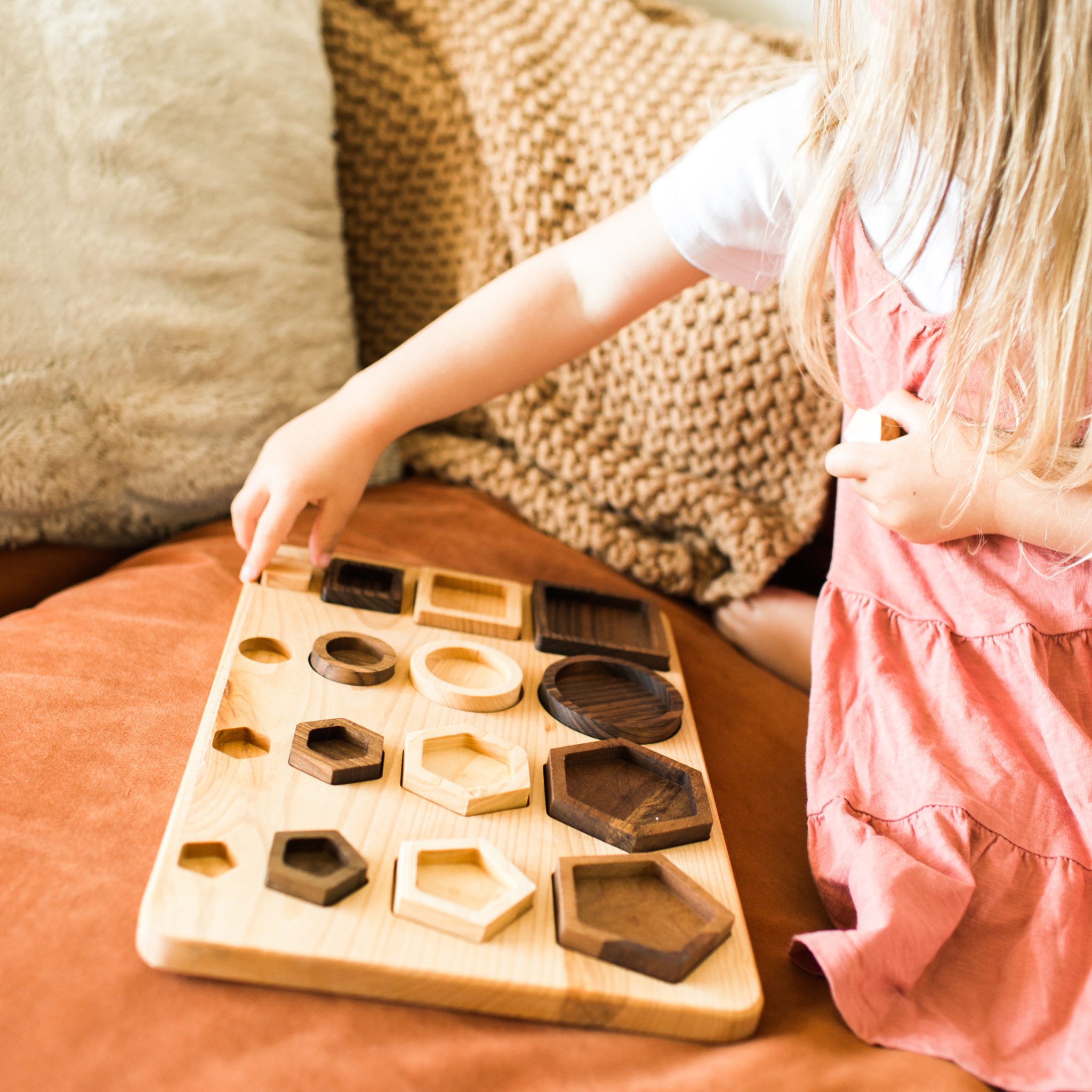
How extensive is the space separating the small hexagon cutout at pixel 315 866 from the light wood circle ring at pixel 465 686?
0.42 feet

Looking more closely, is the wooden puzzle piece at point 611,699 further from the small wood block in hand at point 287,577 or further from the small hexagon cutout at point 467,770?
the small wood block in hand at point 287,577

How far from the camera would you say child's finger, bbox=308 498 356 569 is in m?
0.66

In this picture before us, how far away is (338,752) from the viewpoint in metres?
0.48

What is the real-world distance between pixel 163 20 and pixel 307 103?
0.40ft

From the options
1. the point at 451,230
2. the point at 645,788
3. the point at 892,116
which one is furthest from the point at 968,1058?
the point at 451,230

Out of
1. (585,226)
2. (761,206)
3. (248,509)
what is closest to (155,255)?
(248,509)

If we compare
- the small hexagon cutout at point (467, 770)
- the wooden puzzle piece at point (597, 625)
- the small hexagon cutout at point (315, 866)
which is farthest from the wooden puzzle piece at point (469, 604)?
the small hexagon cutout at point (315, 866)

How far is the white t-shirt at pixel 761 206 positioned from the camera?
58 cm

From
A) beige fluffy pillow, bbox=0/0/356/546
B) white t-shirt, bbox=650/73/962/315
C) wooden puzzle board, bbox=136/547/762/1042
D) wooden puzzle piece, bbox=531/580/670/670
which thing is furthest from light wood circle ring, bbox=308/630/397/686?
white t-shirt, bbox=650/73/962/315

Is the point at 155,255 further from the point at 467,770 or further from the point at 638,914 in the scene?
the point at 638,914

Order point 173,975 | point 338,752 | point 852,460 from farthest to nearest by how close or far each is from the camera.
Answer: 1. point 852,460
2. point 338,752
3. point 173,975

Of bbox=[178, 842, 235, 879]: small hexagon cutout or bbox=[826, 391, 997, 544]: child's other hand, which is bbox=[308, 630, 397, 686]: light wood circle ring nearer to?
bbox=[178, 842, 235, 879]: small hexagon cutout

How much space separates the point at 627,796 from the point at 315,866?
0.56 ft

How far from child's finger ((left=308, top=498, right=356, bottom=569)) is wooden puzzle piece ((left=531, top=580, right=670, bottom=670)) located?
0.15m
